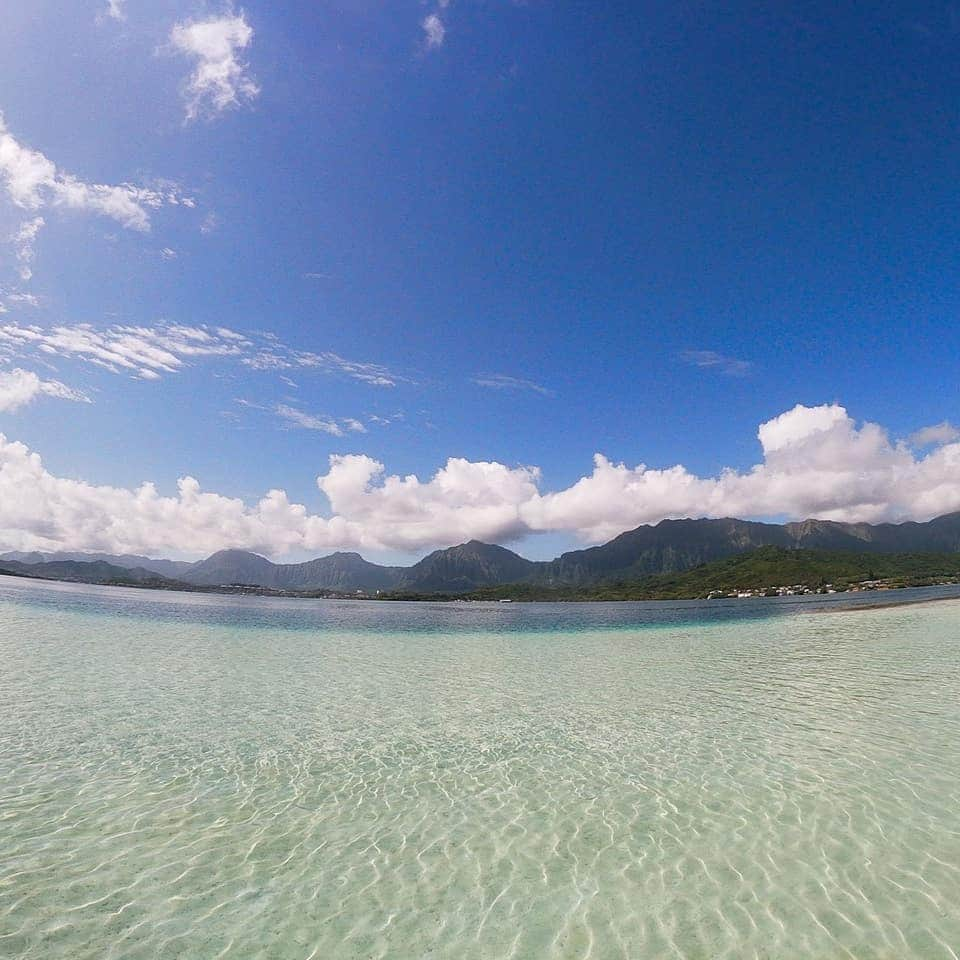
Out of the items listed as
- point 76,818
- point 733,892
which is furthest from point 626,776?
point 76,818

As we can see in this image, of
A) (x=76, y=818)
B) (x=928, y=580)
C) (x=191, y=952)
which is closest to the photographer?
(x=191, y=952)

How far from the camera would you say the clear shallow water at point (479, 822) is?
6.91m

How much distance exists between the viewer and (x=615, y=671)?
2934 centimetres

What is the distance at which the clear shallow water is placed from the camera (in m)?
6.91

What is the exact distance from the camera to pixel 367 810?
10695mm

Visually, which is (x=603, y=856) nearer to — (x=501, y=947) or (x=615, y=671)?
(x=501, y=947)

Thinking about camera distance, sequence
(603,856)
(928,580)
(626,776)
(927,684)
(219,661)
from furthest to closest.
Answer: (928,580) < (219,661) < (927,684) < (626,776) < (603,856)

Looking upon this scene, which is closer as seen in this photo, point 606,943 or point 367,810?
point 606,943

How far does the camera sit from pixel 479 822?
33.4 ft

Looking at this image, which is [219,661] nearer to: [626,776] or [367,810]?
[367,810]

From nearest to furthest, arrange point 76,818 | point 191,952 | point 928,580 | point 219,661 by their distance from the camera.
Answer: point 191,952, point 76,818, point 219,661, point 928,580

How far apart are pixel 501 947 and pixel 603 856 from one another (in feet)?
9.43

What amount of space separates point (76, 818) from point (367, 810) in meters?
5.24

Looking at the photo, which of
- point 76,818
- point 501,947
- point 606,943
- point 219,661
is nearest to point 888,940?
point 606,943
